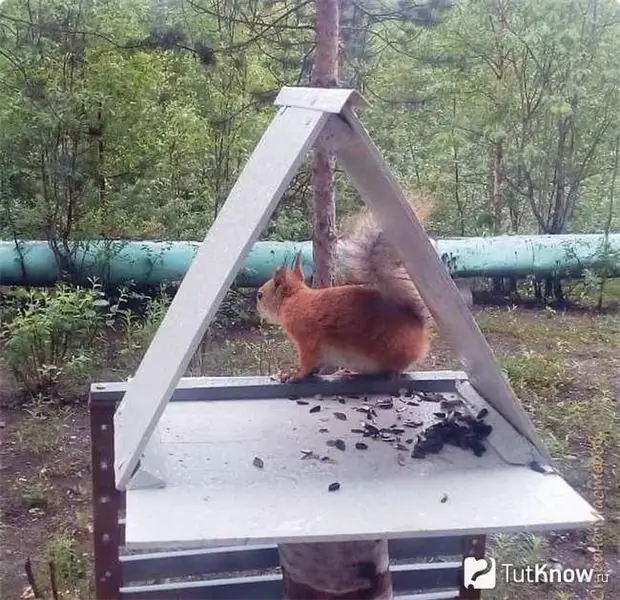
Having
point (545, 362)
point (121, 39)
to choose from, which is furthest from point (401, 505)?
point (121, 39)

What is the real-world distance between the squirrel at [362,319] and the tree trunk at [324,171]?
5.36ft

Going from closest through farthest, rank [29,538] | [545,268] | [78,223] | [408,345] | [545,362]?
[408,345] → [29,538] → [545,362] → [78,223] → [545,268]

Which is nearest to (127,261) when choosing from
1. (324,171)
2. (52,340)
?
(52,340)

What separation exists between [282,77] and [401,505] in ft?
13.3

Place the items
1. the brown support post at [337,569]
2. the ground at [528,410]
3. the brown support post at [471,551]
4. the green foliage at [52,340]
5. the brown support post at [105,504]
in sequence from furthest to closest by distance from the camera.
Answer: the green foliage at [52,340] → the ground at [528,410] → the brown support post at [471,551] → the brown support post at [105,504] → the brown support post at [337,569]

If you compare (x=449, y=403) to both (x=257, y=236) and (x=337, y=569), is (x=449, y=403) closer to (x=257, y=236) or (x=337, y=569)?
(x=337, y=569)

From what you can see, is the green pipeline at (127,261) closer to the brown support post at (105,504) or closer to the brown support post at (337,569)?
the brown support post at (105,504)

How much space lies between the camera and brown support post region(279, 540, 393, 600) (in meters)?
1.39

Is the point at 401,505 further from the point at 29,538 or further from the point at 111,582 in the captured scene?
the point at 29,538

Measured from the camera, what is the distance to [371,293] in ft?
5.80

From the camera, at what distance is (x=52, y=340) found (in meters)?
4.06

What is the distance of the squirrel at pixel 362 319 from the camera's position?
1672 mm

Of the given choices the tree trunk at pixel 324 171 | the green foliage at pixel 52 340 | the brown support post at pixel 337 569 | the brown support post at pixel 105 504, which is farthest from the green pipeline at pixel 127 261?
the brown support post at pixel 337 569

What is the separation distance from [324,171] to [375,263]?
6.25 ft
